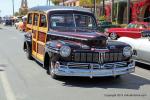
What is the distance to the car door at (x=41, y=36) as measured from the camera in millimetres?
11797

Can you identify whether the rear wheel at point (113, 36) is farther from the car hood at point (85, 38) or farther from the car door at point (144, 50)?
the car hood at point (85, 38)

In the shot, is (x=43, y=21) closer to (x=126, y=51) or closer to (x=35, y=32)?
(x=35, y=32)

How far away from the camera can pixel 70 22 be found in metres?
11.6

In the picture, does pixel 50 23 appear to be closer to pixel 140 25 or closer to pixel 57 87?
pixel 57 87

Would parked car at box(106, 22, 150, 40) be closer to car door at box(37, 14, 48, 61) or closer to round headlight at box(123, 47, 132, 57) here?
car door at box(37, 14, 48, 61)

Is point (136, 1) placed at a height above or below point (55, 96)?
above

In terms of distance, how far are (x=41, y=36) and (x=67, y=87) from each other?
3.05 metres

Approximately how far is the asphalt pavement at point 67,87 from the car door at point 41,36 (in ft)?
1.67

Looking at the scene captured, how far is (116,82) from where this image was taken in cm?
1038

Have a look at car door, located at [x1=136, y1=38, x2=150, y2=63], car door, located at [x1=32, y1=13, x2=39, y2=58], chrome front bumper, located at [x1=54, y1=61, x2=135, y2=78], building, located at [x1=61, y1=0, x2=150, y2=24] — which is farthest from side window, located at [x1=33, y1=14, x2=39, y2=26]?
building, located at [x1=61, y1=0, x2=150, y2=24]

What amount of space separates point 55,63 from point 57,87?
724mm

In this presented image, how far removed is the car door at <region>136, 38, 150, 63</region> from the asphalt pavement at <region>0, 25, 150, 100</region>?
1.86 feet

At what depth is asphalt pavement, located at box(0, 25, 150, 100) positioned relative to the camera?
8.56 m

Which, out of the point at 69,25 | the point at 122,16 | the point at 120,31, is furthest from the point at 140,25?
the point at 122,16
